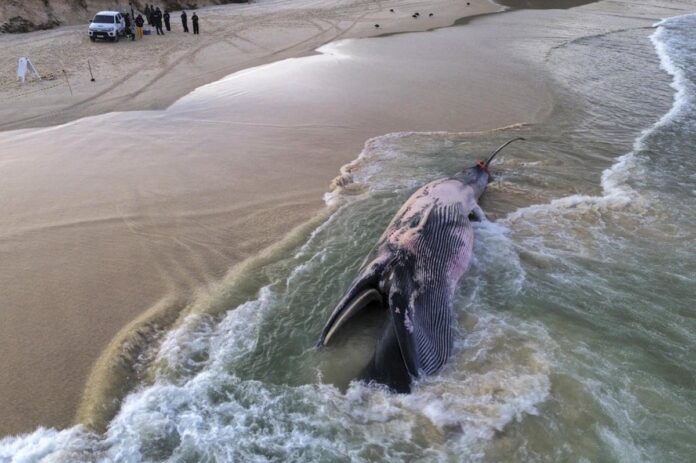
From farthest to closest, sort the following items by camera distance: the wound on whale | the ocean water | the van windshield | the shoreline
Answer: the van windshield → the shoreline → the wound on whale → the ocean water

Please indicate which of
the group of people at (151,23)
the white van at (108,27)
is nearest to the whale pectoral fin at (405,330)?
the white van at (108,27)

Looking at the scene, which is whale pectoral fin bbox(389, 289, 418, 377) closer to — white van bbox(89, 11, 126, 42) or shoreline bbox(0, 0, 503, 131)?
shoreline bbox(0, 0, 503, 131)

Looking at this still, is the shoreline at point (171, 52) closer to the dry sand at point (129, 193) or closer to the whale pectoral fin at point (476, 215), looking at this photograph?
the dry sand at point (129, 193)

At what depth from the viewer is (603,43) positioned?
74.1 ft

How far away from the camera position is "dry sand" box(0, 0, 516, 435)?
590 centimetres

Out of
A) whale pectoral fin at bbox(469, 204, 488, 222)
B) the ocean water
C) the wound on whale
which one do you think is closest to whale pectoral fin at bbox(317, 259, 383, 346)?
the wound on whale

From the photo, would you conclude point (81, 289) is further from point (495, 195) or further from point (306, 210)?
point (495, 195)

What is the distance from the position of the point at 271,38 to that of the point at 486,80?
42.6ft

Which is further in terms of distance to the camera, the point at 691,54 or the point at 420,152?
the point at 691,54

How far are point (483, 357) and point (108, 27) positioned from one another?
25633 mm

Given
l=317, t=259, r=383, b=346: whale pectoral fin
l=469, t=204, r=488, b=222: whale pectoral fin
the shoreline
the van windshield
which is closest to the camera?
l=317, t=259, r=383, b=346: whale pectoral fin

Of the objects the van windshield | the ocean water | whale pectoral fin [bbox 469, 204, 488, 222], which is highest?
the van windshield

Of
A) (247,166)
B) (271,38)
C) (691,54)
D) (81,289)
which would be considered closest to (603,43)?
(691,54)

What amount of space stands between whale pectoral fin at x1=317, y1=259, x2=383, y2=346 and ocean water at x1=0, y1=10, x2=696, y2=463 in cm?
40
